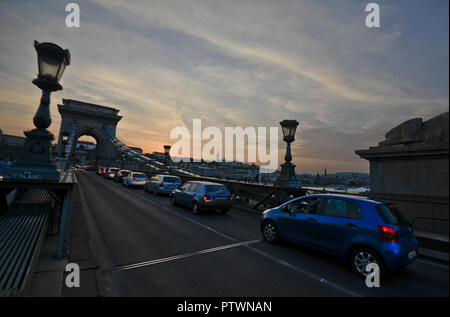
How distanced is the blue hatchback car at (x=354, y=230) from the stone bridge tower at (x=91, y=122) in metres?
68.3

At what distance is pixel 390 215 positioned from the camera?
446 cm

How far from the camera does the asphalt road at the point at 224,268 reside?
12.2 ft

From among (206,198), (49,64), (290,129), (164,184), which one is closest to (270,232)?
(206,198)

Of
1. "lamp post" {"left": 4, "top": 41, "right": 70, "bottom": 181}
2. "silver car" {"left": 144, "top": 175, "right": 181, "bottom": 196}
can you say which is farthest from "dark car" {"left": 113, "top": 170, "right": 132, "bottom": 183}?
"lamp post" {"left": 4, "top": 41, "right": 70, "bottom": 181}

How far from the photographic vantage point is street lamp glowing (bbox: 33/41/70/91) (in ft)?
17.0

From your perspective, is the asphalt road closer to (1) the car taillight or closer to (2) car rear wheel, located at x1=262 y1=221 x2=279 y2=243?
(2) car rear wheel, located at x1=262 y1=221 x2=279 y2=243

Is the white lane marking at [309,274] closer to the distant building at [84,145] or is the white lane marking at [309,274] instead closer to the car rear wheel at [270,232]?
the car rear wheel at [270,232]

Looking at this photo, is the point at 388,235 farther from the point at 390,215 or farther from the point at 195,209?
the point at 195,209

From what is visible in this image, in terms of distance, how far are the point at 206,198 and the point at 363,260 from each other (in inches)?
265

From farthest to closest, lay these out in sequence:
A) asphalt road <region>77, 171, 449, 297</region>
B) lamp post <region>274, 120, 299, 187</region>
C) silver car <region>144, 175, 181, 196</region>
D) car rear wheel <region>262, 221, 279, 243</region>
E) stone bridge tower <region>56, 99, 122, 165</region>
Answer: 1. stone bridge tower <region>56, 99, 122, 165</region>
2. silver car <region>144, 175, 181, 196</region>
3. lamp post <region>274, 120, 299, 187</region>
4. car rear wheel <region>262, 221, 279, 243</region>
5. asphalt road <region>77, 171, 449, 297</region>

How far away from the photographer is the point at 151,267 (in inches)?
177
